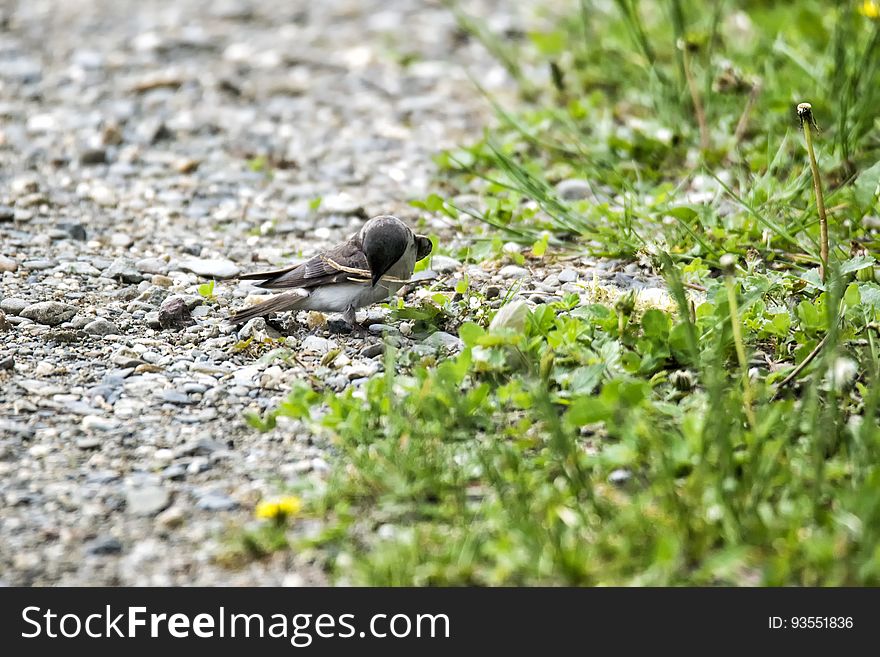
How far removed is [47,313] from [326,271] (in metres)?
1.24

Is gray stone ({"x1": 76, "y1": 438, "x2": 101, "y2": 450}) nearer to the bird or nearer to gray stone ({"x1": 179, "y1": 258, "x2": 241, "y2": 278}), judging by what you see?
the bird

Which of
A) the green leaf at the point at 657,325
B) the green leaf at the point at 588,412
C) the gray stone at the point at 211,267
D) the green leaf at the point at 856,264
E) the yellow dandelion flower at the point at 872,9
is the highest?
the yellow dandelion flower at the point at 872,9

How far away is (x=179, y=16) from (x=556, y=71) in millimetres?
4190

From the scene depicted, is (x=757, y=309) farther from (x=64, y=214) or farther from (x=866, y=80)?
(x=64, y=214)

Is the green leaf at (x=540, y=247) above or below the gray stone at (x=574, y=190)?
below

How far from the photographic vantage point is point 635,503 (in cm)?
299

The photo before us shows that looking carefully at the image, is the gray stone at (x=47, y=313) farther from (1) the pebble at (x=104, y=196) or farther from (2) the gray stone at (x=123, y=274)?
(1) the pebble at (x=104, y=196)

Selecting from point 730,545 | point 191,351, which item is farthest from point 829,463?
point 191,351

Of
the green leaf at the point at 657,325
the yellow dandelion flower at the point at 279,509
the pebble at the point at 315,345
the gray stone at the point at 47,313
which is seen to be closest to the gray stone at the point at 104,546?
the yellow dandelion flower at the point at 279,509

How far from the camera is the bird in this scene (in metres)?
4.61

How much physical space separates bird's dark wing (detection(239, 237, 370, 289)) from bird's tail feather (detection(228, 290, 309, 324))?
8 centimetres

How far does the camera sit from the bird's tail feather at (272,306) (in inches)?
183

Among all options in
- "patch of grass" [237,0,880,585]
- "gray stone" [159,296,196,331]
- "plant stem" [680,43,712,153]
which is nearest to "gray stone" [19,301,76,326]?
"gray stone" [159,296,196,331]

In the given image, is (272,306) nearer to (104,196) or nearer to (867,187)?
(104,196)
